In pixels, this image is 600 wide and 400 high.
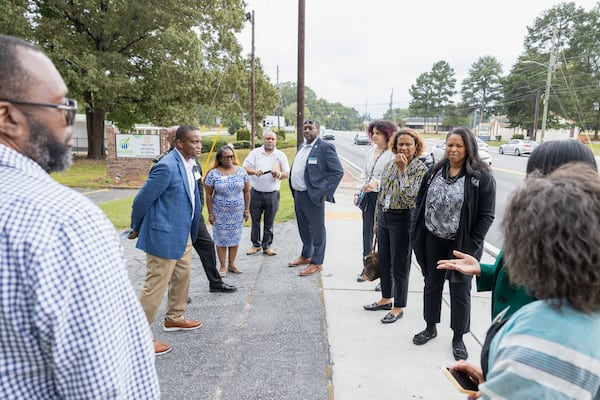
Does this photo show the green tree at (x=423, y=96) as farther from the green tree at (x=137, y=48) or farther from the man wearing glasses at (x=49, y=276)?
→ the man wearing glasses at (x=49, y=276)

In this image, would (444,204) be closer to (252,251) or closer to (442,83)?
(252,251)

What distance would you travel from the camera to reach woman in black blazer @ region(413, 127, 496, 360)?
10.4 feet

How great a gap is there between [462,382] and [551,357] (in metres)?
0.62

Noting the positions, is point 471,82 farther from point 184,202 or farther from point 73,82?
point 184,202

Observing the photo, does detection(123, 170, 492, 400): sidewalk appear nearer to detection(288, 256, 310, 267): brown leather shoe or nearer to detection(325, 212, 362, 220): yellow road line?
detection(288, 256, 310, 267): brown leather shoe

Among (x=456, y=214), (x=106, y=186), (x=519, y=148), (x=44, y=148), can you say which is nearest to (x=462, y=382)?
(x=44, y=148)

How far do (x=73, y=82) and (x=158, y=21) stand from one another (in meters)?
4.88

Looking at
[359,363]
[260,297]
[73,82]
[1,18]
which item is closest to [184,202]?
[260,297]

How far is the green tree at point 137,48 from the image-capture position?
60.1 ft

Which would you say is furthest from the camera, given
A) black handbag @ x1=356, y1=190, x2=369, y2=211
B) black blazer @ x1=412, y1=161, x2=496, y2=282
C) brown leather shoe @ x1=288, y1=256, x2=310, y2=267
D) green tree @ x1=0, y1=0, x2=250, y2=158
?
green tree @ x1=0, y1=0, x2=250, y2=158

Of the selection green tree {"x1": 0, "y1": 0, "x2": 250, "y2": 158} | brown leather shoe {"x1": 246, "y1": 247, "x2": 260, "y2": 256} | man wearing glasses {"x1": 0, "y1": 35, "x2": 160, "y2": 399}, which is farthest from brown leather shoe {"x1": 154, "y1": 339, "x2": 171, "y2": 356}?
green tree {"x1": 0, "y1": 0, "x2": 250, "y2": 158}

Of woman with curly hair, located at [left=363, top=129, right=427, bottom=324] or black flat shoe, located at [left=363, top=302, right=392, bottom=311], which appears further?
black flat shoe, located at [left=363, top=302, right=392, bottom=311]

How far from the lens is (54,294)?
927 millimetres

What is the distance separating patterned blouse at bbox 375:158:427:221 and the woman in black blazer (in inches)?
11.5
